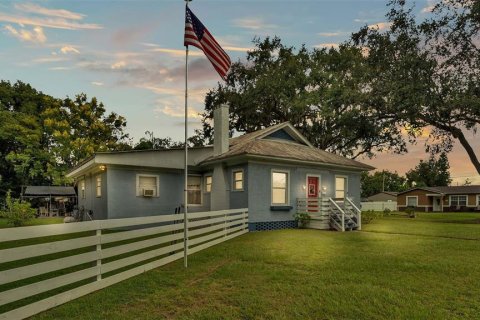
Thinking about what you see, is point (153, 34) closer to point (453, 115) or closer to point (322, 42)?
point (453, 115)

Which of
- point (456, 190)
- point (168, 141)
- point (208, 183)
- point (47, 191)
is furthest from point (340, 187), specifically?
point (456, 190)

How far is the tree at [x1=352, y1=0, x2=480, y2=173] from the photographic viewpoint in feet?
69.7

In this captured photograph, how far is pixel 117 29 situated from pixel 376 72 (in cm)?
1915

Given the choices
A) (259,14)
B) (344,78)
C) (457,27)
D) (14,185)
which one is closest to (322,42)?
(344,78)

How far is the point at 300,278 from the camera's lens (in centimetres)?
Answer: 667

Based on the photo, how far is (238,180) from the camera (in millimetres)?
16594

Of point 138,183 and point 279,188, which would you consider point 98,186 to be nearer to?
point 138,183

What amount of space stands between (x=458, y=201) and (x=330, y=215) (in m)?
48.1

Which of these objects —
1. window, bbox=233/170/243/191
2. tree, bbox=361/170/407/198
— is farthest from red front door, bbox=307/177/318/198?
tree, bbox=361/170/407/198

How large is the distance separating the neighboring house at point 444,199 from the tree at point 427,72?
30739mm

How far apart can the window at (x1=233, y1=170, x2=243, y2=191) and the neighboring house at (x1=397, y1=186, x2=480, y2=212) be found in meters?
46.7

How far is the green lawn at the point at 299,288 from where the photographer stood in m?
4.82

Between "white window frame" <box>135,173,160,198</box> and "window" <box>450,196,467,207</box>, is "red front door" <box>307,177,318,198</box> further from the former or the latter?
"window" <box>450,196,467,207</box>

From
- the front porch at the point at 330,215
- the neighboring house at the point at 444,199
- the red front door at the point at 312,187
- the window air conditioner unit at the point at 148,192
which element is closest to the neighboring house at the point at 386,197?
the neighboring house at the point at 444,199
